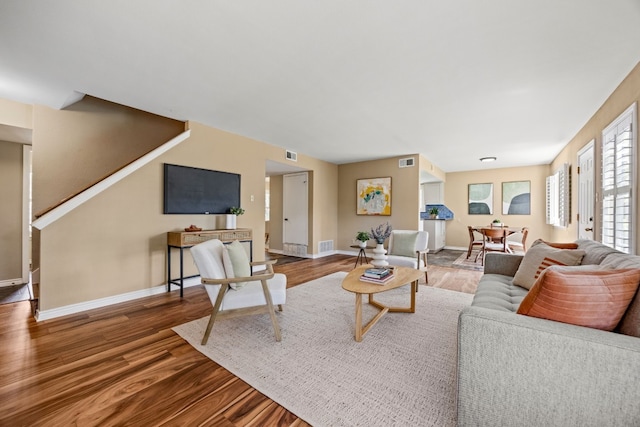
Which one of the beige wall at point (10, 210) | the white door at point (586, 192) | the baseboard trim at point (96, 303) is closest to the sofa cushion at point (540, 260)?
the white door at point (586, 192)

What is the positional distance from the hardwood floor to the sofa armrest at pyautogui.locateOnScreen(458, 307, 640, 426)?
89cm

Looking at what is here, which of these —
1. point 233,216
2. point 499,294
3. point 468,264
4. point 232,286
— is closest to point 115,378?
point 232,286

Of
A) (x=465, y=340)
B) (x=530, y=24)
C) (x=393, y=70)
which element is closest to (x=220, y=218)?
(x=393, y=70)

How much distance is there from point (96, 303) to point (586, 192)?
6459mm

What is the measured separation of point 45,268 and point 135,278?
845 mm

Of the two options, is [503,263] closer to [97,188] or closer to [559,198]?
[559,198]

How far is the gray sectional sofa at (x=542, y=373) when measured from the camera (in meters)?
0.97

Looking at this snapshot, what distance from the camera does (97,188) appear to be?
3.04 meters

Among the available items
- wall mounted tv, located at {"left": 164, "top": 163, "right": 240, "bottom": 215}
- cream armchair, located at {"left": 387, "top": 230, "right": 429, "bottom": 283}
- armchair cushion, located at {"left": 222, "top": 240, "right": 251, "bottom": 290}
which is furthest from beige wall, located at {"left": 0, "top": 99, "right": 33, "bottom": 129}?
cream armchair, located at {"left": 387, "top": 230, "right": 429, "bottom": 283}

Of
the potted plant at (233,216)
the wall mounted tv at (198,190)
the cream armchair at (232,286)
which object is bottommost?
the cream armchair at (232,286)

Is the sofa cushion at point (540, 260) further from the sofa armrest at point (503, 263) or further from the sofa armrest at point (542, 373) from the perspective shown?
the sofa armrest at point (542, 373)

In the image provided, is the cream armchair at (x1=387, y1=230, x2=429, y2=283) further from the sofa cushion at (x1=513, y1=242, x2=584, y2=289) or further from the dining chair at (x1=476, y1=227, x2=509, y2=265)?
the dining chair at (x1=476, y1=227, x2=509, y2=265)

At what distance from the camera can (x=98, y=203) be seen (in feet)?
10.2

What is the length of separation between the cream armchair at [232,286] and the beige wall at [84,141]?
2.16 meters
